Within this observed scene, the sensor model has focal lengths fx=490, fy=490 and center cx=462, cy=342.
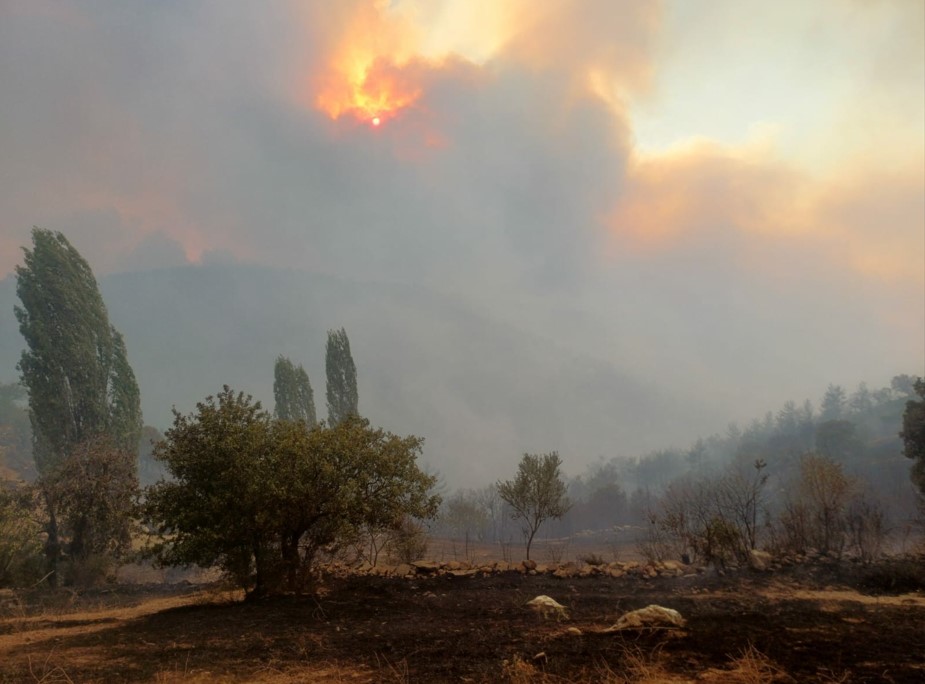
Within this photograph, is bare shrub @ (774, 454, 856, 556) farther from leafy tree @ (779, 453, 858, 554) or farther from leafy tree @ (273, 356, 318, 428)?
leafy tree @ (273, 356, 318, 428)

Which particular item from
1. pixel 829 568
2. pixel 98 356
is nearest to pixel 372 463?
pixel 829 568

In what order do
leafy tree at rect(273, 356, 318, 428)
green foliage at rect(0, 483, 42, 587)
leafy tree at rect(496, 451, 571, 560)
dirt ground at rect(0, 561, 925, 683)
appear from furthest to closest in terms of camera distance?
leafy tree at rect(273, 356, 318, 428), leafy tree at rect(496, 451, 571, 560), green foliage at rect(0, 483, 42, 587), dirt ground at rect(0, 561, 925, 683)

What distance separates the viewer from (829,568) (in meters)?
18.0

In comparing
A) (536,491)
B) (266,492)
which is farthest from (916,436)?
(266,492)

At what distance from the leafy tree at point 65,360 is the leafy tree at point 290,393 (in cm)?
2161

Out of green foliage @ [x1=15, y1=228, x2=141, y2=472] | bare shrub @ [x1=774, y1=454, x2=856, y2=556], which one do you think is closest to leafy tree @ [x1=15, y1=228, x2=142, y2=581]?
green foliage @ [x1=15, y1=228, x2=141, y2=472]

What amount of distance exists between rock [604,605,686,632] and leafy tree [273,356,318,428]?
56.9 metres

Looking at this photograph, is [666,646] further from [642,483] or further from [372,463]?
[642,483]

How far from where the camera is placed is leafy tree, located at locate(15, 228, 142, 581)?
3559 cm

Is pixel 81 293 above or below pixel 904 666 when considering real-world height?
above

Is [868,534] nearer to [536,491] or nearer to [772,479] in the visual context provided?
[536,491]

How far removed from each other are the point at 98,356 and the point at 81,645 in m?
36.4

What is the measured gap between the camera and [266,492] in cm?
1368

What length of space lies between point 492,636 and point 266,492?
7516 millimetres
